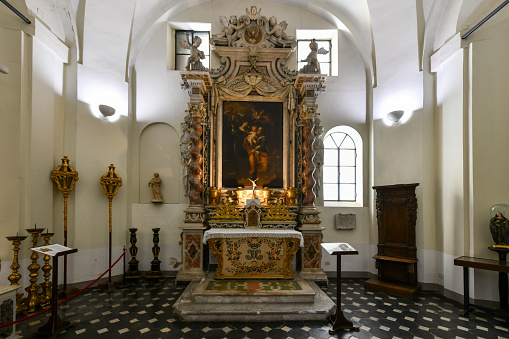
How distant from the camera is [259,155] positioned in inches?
322

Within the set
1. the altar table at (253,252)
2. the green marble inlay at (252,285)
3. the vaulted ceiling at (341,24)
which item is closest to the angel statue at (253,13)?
the vaulted ceiling at (341,24)

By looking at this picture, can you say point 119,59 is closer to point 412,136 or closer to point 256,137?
point 256,137

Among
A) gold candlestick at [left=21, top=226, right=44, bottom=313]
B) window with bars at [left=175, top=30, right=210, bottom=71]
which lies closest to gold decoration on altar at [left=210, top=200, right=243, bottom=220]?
gold candlestick at [left=21, top=226, right=44, bottom=313]

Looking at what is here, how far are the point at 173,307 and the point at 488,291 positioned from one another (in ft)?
19.5

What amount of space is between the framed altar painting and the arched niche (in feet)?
4.33

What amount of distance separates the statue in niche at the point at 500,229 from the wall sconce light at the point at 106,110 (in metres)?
8.47

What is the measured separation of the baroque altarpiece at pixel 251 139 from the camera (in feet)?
24.5

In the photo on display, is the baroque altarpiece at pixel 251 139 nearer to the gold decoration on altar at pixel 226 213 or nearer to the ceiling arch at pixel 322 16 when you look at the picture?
the gold decoration on altar at pixel 226 213

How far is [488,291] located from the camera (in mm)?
5703

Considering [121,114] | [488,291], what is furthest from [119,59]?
[488,291]

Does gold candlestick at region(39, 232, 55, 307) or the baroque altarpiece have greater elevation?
the baroque altarpiece

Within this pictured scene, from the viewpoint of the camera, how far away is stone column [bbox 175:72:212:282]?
7.26m

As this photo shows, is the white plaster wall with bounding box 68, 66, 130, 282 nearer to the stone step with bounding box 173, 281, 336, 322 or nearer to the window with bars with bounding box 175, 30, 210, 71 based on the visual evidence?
the window with bars with bounding box 175, 30, 210, 71

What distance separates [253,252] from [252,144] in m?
2.92
